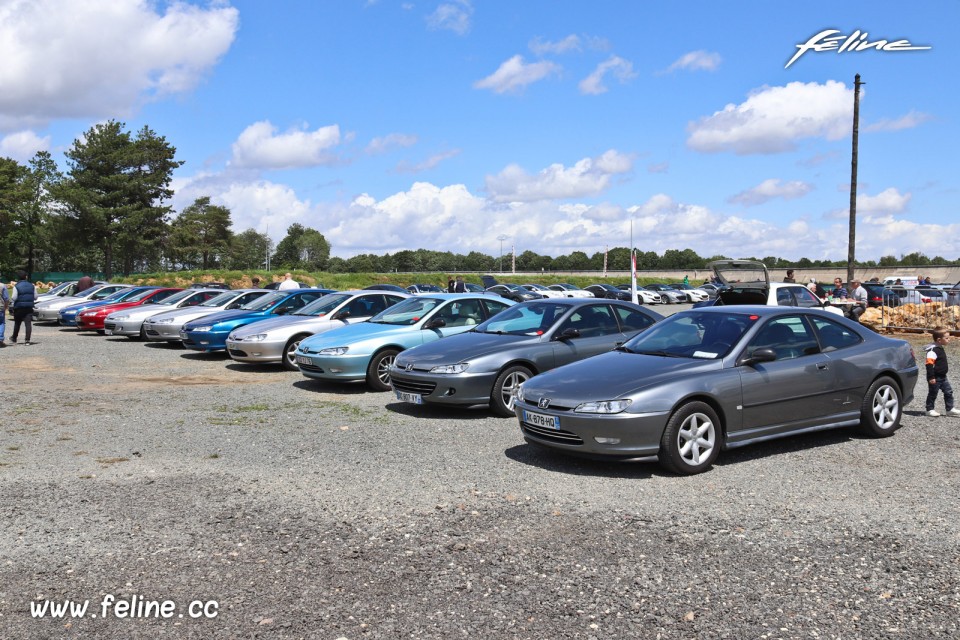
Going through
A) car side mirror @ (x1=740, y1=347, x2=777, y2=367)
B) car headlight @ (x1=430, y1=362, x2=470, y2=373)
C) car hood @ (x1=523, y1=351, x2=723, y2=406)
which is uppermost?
car side mirror @ (x1=740, y1=347, x2=777, y2=367)

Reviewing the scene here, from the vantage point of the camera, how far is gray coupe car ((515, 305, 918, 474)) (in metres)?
6.50

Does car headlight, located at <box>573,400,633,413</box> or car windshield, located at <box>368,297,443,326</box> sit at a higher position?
car windshield, located at <box>368,297,443,326</box>

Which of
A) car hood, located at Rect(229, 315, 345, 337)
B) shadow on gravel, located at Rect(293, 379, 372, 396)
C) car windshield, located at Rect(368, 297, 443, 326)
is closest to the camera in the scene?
shadow on gravel, located at Rect(293, 379, 372, 396)

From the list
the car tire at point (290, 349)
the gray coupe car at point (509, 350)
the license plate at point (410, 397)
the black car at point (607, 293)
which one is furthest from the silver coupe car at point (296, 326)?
the black car at point (607, 293)

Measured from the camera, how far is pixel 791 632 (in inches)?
144

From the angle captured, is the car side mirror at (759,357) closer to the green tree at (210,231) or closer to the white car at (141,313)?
the white car at (141,313)

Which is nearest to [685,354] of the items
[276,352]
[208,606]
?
[208,606]

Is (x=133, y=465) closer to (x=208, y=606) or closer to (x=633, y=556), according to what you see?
(x=208, y=606)

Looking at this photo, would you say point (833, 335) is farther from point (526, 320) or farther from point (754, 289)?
point (754, 289)

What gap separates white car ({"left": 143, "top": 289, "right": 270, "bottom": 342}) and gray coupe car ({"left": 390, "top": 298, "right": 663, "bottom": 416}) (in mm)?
10141

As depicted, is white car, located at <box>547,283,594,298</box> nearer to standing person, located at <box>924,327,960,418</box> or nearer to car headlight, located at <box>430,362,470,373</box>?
standing person, located at <box>924,327,960,418</box>

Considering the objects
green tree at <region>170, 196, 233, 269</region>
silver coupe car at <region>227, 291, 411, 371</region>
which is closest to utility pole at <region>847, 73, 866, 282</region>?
silver coupe car at <region>227, 291, 411, 371</region>

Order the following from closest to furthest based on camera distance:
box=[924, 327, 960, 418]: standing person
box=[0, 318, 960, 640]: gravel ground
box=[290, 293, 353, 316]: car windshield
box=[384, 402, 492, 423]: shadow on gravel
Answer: box=[0, 318, 960, 640]: gravel ground → box=[924, 327, 960, 418]: standing person → box=[384, 402, 492, 423]: shadow on gravel → box=[290, 293, 353, 316]: car windshield

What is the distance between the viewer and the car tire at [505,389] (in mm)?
9211
